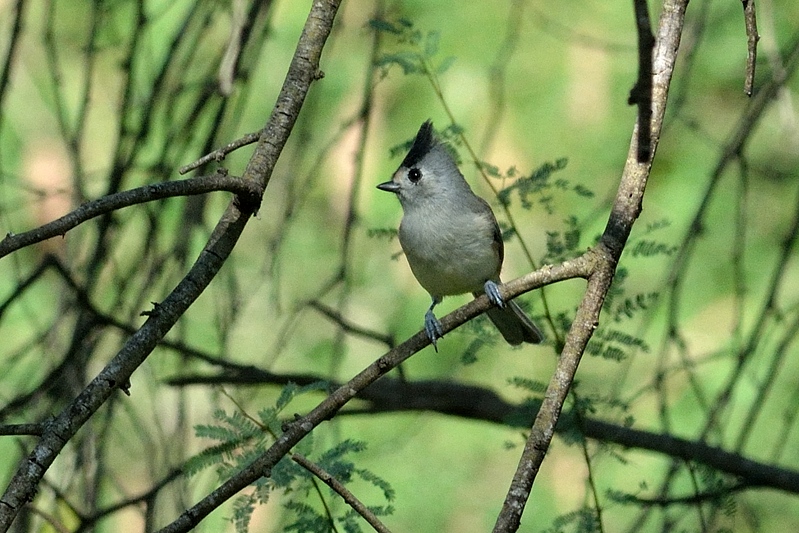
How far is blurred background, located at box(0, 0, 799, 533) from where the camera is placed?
13.1 feet

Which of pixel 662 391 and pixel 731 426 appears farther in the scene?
pixel 731 426

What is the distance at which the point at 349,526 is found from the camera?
2.75m

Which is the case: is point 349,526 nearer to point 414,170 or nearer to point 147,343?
point 147,343

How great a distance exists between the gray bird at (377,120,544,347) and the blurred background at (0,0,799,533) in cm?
14

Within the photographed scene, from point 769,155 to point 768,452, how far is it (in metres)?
1.81

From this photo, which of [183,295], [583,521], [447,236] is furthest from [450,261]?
[183,295]

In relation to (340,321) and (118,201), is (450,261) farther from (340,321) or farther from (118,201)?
(118,201)

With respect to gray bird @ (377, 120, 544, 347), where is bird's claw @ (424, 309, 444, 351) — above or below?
below

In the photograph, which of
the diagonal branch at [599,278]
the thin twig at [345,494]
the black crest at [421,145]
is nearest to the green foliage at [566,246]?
the diagonal branch at [599,278]

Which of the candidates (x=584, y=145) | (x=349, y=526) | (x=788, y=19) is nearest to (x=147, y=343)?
(x=349, y=526)

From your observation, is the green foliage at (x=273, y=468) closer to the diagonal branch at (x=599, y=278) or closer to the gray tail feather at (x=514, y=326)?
the diagonal branch at (x=599, y=278)

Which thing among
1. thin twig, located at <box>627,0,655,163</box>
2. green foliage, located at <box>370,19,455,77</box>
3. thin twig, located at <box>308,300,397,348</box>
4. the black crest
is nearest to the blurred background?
thin twig, located at <box>308,300,397,348</box>

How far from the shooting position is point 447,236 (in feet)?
12.7

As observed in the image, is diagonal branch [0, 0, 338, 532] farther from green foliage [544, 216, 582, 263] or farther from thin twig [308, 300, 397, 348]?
thin twig [308, 300, 397, 348]
